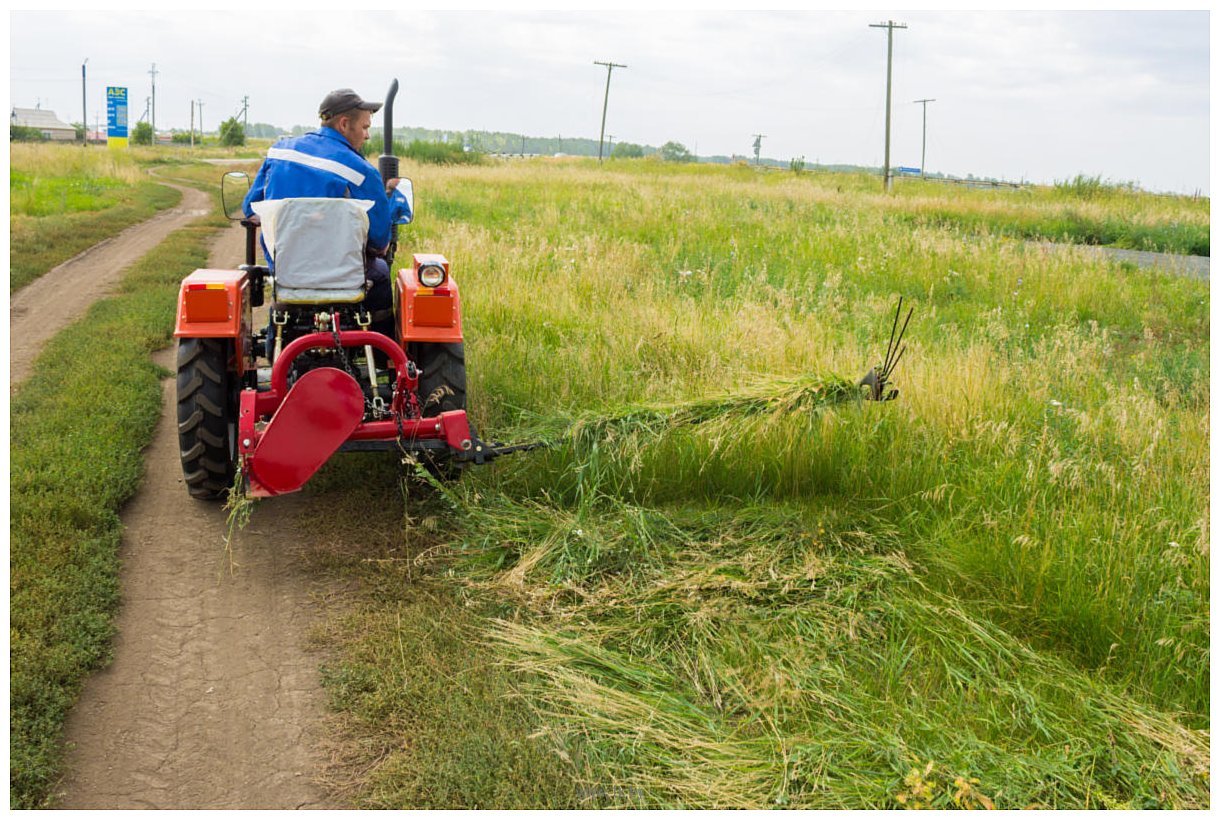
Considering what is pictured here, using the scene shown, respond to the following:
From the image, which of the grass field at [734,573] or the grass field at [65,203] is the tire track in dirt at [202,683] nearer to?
the grass field at [734,573]

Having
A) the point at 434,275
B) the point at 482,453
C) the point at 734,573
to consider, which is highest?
the point at 434,275

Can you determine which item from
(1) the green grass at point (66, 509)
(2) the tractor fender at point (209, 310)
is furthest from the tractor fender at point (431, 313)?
(1) the green grass at point (66, 509)

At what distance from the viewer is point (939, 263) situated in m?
11.0

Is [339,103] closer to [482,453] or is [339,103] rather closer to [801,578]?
[482,453]

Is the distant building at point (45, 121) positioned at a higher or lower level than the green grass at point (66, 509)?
higher

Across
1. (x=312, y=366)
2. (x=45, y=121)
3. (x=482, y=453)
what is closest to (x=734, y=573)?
(x=482, y=453)

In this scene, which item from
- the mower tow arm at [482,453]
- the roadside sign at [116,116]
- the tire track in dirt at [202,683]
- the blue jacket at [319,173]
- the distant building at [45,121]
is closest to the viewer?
the tire track in dirt at [202,683]

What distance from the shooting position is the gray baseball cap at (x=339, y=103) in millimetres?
4895

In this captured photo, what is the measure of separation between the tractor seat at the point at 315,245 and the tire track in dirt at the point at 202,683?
1.20 meters

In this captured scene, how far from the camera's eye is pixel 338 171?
15.5 ft

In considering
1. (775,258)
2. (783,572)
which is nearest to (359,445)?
(783,572)

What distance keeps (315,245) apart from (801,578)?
266cm

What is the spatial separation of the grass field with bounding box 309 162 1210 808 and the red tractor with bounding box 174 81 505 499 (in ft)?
1.62

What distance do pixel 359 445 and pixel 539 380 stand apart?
6.00ft
